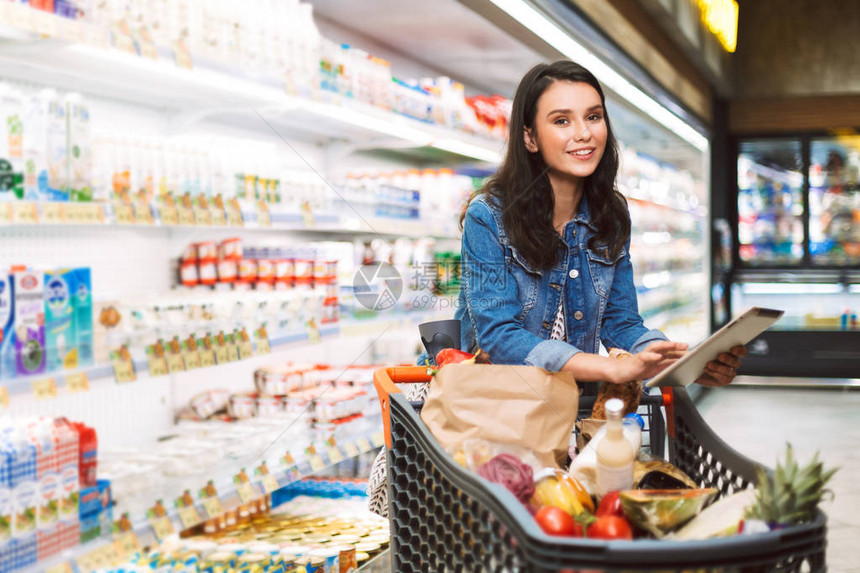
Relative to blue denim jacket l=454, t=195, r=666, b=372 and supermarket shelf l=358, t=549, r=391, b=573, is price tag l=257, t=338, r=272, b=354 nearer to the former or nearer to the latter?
supermarket shelf l=358, t=549, r=391, b=573

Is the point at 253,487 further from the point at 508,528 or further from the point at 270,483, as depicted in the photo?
the point at 508,528

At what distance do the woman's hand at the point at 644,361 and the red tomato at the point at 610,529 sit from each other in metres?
0.30

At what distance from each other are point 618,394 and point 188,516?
1.21 metres

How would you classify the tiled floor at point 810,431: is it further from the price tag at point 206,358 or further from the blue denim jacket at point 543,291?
the price tag at point 206,358

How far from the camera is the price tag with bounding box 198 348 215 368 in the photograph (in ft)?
7.44

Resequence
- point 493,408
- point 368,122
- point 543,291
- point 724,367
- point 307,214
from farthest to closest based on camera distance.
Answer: point 368,122 < point 307,214 < point 543,291 < point 724,367 < point 493,408

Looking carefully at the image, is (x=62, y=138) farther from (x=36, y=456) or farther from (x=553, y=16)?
(x=553, y=16)

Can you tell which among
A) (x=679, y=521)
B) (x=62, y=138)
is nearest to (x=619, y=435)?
(x=679, y=521)

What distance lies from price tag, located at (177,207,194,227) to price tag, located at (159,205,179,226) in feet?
0.04

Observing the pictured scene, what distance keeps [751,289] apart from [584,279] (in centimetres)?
665

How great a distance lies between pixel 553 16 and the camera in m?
2.71

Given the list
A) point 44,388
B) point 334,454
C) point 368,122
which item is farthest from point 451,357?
point 368,122

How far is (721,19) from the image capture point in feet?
20.0

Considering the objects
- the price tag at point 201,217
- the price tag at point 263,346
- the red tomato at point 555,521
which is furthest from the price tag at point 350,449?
the red tomato at point 555,521
